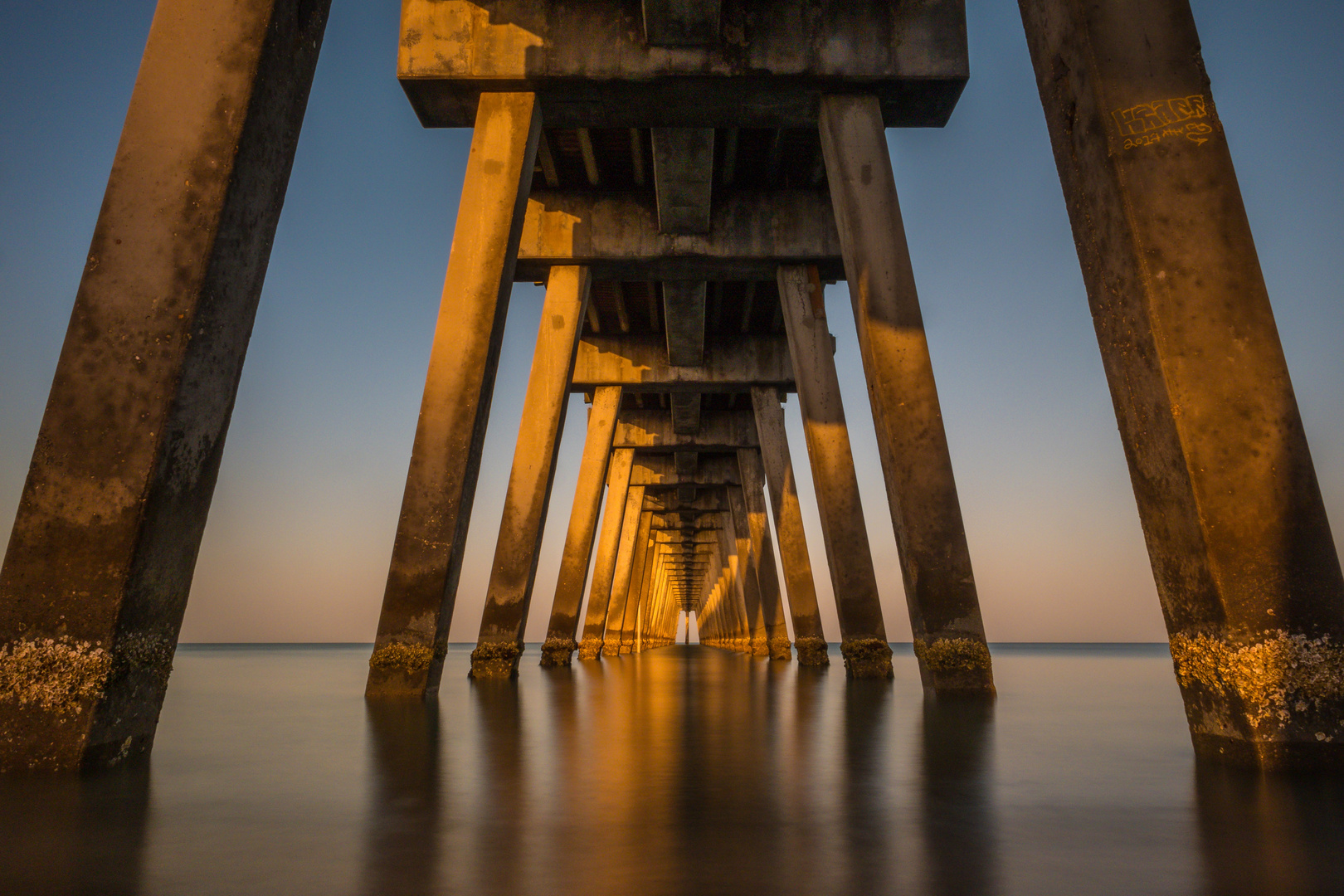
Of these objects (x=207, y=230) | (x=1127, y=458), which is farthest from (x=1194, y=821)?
(x=207, y=230)

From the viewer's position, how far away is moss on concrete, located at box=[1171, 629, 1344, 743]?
10.5 ft

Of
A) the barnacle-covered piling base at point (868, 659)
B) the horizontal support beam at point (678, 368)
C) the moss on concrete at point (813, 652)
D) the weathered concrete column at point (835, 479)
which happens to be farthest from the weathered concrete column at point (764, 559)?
the barnacle-covered piling base at point (868, 659)

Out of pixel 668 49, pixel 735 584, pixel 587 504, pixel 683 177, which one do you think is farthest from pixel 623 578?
pixel 668 49

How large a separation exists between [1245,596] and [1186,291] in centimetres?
123

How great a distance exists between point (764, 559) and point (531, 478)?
11737mm

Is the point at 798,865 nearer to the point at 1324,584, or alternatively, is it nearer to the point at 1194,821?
the point at 1194,821

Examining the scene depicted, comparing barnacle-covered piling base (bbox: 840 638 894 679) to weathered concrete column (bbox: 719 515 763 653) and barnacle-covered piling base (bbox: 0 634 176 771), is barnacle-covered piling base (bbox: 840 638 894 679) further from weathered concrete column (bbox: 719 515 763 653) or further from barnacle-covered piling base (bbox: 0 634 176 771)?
weathered concrete column (bbox: 719 515 763 653)

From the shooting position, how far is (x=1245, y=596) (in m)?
3.32

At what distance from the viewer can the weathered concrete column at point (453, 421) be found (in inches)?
317

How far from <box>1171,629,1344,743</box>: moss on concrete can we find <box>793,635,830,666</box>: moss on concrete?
13.2 m

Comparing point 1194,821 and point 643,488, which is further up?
point 643,488

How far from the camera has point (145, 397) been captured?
139 inches

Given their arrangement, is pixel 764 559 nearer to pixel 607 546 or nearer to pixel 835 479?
pixel 607 546

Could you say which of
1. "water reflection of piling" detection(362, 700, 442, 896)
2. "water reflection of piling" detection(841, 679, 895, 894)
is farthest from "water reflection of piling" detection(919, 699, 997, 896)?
"water reflection of piling" detection(362, 700, 442, 896)
